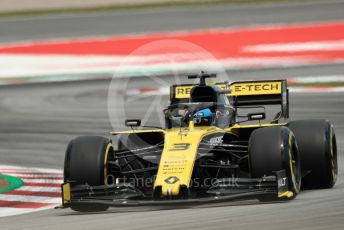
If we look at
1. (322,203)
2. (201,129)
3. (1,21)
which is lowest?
(322,203)

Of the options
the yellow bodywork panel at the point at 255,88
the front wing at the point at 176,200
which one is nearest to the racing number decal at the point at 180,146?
the front wing at the point at 176,200

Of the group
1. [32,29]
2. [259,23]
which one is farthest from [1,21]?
[259,23]

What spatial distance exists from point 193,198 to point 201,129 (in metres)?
1.38

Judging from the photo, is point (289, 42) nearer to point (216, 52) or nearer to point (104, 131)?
point (216, 52)

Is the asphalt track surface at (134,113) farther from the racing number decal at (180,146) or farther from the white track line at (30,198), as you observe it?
the white track line at (30,198)

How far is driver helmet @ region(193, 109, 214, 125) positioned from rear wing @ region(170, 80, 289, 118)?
1.56 meters

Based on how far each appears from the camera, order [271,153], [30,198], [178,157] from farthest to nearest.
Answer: [30,198], [178,157], [271,153]

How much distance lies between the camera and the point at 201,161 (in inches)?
477

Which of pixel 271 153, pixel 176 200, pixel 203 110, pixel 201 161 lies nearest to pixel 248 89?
pixel 203 110

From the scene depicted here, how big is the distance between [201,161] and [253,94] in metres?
2.85

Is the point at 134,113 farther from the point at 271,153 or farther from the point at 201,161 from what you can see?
the point at 271,153

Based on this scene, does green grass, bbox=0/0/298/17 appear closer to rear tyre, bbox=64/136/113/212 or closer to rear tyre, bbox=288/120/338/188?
rear tyre, bbox=288/120/338/188

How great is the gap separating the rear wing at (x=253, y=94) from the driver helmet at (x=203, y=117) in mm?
1565

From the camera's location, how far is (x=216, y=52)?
97.3 feet
